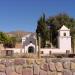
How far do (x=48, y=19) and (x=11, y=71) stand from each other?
67385mm

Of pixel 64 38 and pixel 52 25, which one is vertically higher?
pixel 52 25

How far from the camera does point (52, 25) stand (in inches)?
2790

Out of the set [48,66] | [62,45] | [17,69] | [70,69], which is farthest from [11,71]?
[62,45]

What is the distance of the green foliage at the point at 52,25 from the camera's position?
68438 millimetres

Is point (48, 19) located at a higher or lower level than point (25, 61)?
higher

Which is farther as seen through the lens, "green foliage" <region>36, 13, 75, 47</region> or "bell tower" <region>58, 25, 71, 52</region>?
"green foliage" <region>36, 13, 75, 47</region>

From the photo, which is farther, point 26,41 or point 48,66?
point 26,41

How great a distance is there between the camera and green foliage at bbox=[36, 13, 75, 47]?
68.4 meters

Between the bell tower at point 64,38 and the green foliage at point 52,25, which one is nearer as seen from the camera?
→ the bell tower at point 64,38

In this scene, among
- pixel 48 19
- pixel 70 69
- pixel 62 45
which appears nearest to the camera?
pixel 70 69

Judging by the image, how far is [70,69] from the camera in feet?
20.2

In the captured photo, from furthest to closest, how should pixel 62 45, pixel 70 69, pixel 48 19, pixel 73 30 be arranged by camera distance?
pixel 48 19, pixel 73 30, pixel 62 45, pixel 70 69

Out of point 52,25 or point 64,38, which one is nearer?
point 64,38

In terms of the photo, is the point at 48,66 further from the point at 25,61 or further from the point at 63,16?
the point at 63,16
